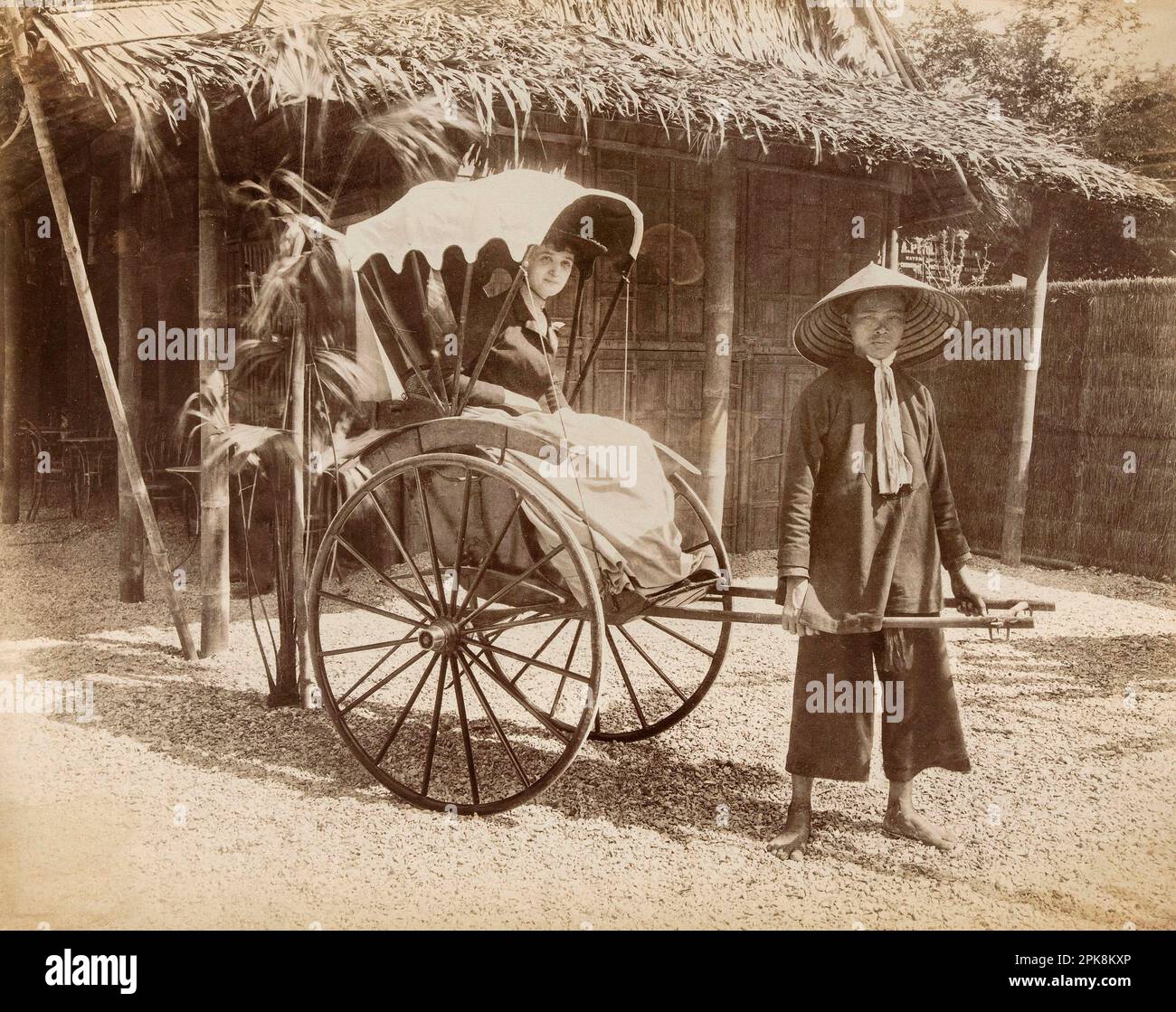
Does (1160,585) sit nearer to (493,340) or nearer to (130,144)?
(493,340)

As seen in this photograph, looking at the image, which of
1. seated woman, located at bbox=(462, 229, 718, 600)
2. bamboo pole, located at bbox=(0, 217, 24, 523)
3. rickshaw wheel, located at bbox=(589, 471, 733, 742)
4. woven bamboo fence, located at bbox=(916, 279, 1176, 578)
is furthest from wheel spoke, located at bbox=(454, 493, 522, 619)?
woven bamboo fence, located at bbox=(916, 279, 1176, 578)

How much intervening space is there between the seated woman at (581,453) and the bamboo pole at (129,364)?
3065mm

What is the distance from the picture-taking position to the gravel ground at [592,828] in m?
3.29

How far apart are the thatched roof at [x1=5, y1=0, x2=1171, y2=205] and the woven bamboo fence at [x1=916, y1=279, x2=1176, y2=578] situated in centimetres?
138

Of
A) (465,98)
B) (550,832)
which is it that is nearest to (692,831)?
(550,832)

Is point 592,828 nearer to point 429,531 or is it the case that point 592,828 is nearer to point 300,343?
point 429,531

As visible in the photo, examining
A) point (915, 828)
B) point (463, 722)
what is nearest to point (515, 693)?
point (463, 722)

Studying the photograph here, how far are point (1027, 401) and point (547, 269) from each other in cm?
408

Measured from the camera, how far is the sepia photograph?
342cm

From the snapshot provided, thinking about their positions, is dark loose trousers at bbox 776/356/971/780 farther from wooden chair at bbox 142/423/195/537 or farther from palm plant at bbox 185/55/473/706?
wooden chair at bbox 142/423/195/537

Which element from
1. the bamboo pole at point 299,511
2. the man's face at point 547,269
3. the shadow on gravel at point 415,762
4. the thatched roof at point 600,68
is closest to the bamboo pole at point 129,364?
the shadow on gravel at point 415,762

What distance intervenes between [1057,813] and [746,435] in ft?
16.0

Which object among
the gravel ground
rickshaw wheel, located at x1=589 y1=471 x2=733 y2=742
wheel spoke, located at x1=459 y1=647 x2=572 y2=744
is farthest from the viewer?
rickshaw wheel, located at x1=589 y1=471 x2=733 y2=742

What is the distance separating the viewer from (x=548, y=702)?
4906mm
